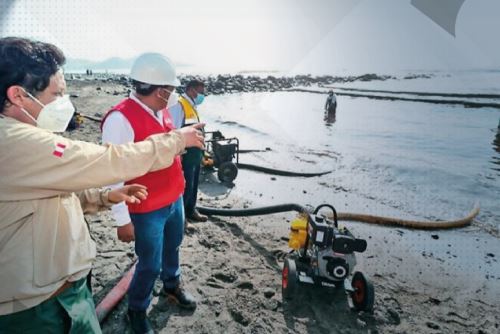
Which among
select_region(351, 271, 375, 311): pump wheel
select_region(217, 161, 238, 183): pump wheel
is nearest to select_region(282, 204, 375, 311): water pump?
select_region(351, 271, 375, 311): pump wheel

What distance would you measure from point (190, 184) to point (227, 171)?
9.35 ft

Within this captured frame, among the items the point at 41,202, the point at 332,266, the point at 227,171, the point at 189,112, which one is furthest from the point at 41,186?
the point at 227,171

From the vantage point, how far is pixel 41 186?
140cm

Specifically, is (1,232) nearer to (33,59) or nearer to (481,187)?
(33,59)

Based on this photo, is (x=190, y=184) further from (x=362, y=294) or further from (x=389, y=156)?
(x=389, y=156)

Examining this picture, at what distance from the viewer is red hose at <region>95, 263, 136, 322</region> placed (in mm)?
3131

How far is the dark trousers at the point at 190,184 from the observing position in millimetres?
5273

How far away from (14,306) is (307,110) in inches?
1120

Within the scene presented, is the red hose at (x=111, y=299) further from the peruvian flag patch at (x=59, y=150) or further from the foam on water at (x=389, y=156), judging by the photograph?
the foam on water at (x=389, y=156)

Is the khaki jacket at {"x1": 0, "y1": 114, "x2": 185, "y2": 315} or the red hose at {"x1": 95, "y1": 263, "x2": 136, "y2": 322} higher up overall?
the khaki jacket at {"x1": 0, "y1": 114, "x2": 185, "y2": 315}

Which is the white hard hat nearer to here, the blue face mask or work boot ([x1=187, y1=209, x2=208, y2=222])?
the blue face mask

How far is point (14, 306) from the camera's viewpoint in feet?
4.83

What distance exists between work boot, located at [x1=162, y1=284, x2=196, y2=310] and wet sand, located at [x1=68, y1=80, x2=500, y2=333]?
69 millimetres

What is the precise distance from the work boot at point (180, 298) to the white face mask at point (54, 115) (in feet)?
8.08
